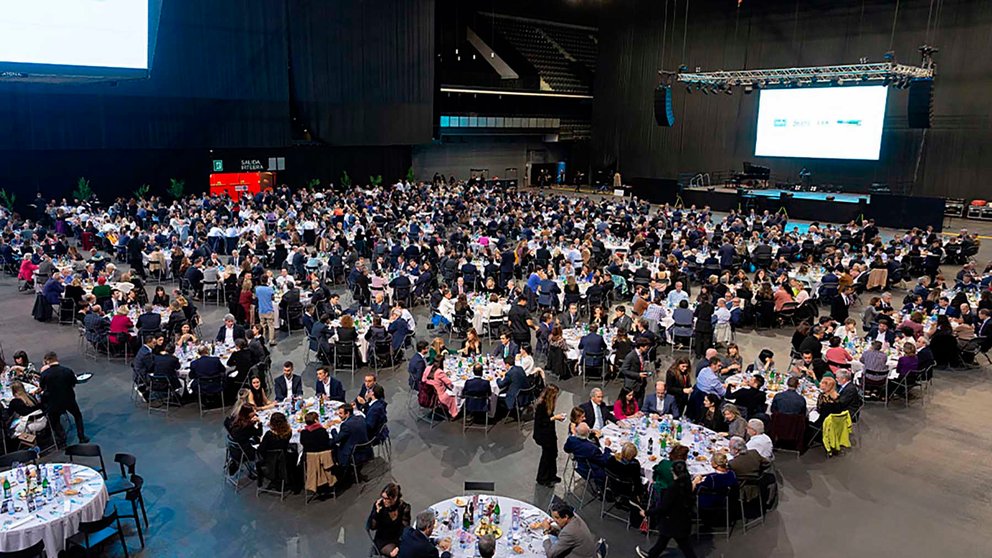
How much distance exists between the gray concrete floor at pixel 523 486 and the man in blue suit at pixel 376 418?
22.0 inches

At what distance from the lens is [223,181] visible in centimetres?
3397

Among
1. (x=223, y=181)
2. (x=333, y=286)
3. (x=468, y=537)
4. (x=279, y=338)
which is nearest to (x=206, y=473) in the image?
(x=468, y=537)

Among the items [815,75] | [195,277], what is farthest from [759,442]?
[815,75]

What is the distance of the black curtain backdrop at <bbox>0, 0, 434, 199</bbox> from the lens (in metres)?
28.2

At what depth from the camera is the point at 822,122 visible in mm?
32906

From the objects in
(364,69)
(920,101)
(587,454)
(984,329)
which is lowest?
(587,454)

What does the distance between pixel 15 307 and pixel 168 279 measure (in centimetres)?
376

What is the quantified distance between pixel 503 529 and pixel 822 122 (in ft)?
105

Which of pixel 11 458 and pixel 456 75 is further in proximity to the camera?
pixel 456 75

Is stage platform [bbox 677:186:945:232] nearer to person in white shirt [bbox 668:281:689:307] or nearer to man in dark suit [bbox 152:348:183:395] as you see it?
person in white shirt [bbox 668:281:689:307]

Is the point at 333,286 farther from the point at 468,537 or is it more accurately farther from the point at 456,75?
the point at 456,75

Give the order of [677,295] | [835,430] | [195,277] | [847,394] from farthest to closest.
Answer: [195,277], [677,295], [847,394], [835,430]

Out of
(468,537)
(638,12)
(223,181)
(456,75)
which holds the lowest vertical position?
(468,537)

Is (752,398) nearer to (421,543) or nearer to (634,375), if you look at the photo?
(634,375)
